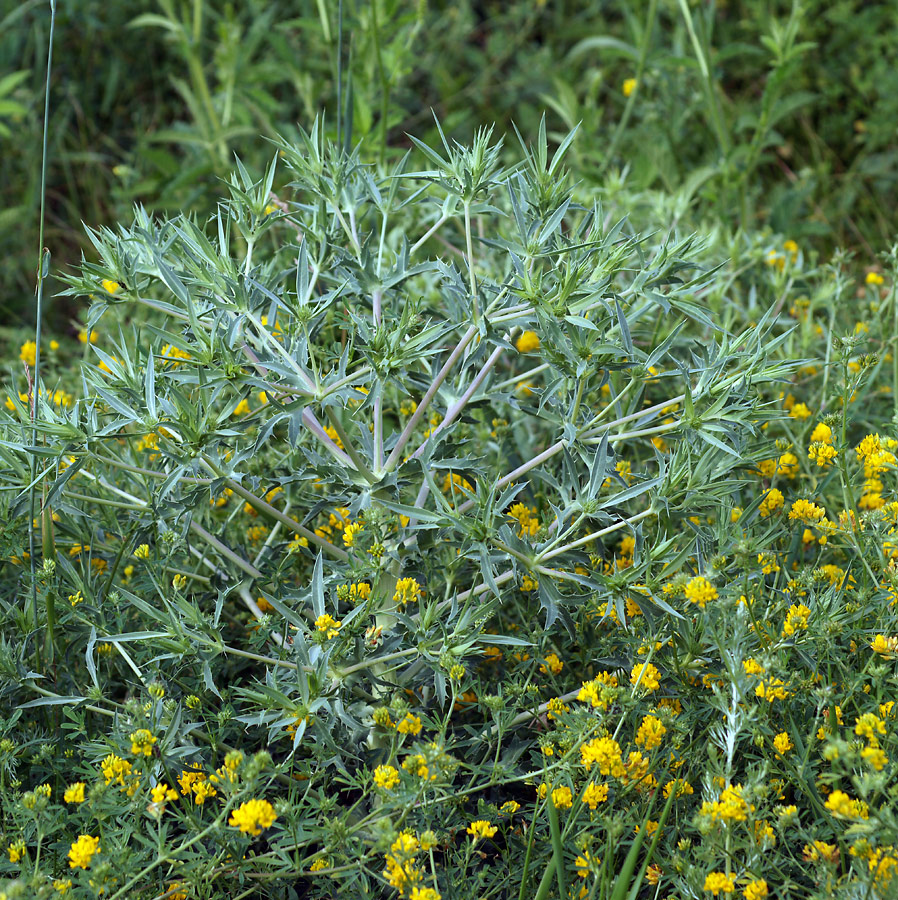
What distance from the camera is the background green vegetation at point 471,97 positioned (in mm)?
3383

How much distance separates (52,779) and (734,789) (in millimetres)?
1199

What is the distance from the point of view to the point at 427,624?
1.57m

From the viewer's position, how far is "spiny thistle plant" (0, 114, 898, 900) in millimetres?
1476

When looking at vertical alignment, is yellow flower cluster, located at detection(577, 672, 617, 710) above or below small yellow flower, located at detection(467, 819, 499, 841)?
above

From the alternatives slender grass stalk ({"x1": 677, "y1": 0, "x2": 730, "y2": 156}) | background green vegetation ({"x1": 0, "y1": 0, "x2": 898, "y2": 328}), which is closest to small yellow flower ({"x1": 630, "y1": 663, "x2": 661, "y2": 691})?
background green vegetation ({"x1": 0, "y1": 0, "x2": 898, "y2": 328})

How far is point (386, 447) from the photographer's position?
1.98 meters

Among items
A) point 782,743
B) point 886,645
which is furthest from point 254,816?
point 886,645

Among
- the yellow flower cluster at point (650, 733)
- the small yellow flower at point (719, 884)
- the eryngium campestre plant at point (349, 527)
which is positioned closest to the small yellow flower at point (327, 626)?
the eryngium campestre plant at point (349, 527)

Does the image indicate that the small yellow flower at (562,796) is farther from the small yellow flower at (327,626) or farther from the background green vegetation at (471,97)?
the background green vegetation at (471,97)

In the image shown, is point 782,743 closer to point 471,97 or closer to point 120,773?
→ point 120,773

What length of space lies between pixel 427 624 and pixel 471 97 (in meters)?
3.42

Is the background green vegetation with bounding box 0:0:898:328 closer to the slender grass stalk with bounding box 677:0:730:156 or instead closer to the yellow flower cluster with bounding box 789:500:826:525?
the slender grass stalk with bounding box 677:0:730:156

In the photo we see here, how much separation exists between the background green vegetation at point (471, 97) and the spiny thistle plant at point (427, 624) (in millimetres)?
1505

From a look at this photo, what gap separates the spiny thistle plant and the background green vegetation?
1.51 meters
